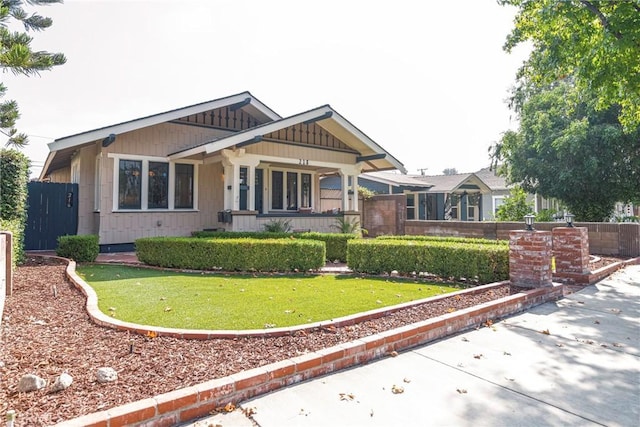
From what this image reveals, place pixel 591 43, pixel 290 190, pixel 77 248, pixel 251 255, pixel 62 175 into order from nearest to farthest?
pixel 251 255
pixel 591 43
pixel 77 248
pixel 290 190
pixel 62 175

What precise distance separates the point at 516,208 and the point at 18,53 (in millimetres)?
17497

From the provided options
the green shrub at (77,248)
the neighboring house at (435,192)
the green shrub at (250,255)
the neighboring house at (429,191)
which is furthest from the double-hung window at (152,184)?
the neighboring house at (429,191)

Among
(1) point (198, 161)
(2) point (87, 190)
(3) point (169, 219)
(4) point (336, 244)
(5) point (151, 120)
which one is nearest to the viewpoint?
(4) point (336, 244)

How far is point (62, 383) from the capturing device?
2658 mm

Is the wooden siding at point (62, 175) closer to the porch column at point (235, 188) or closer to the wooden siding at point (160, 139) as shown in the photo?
the wooden siding at point (160, 139)

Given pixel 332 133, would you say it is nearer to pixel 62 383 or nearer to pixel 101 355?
pixel 101 355

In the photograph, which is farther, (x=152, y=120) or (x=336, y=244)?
(x=152, y=120)

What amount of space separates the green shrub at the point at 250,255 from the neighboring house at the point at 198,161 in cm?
297

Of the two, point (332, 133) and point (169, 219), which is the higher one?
point (332, 133)

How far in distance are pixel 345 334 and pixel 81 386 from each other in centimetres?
234

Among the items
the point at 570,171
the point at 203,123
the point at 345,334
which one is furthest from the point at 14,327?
the point at 570,171

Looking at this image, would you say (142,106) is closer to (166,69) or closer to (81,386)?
(166,69)

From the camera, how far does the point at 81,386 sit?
2695mm

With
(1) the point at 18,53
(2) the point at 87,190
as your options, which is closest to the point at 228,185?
(2) the point at 87,190
